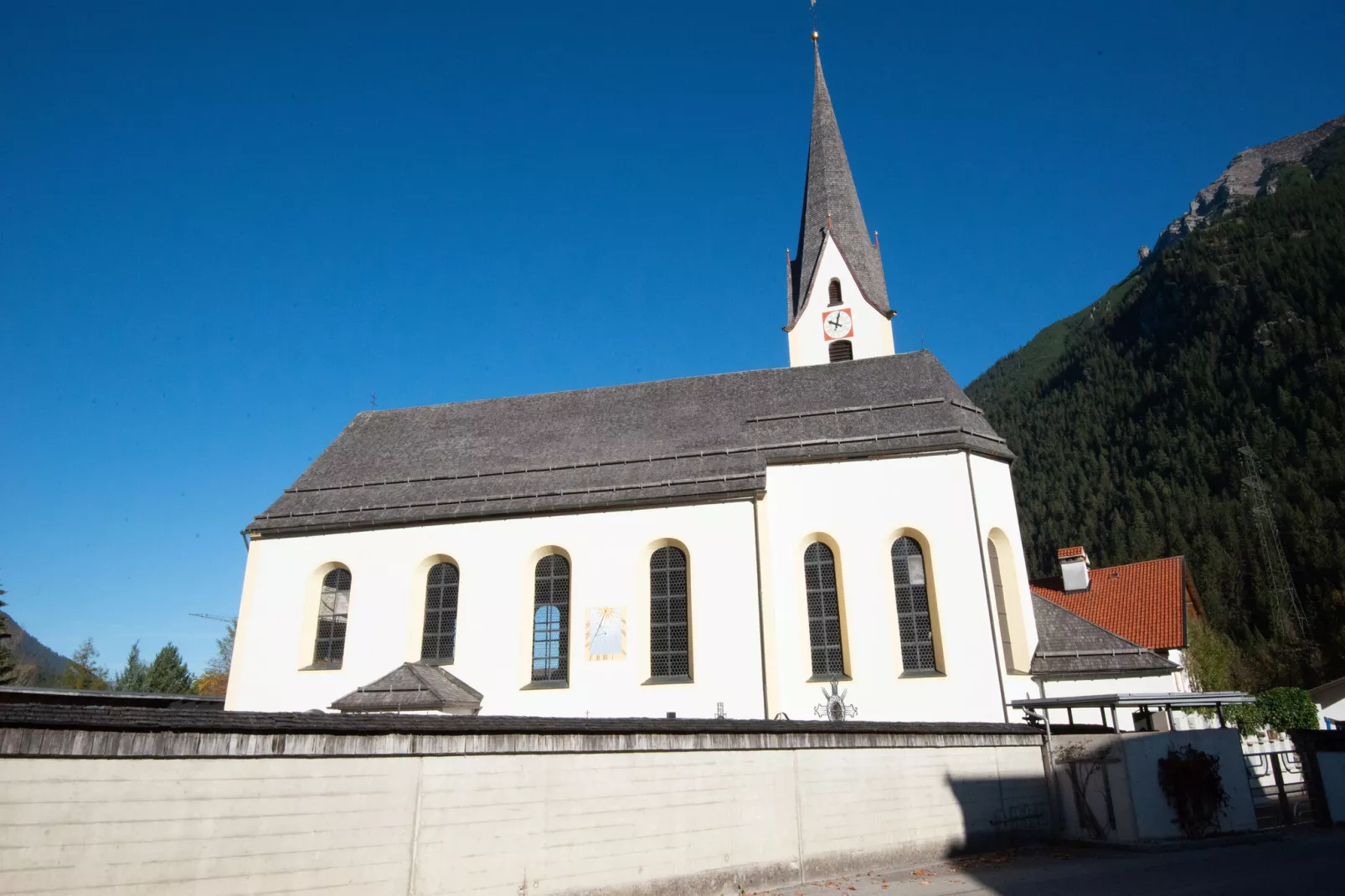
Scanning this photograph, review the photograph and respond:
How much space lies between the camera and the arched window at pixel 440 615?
20766 mm

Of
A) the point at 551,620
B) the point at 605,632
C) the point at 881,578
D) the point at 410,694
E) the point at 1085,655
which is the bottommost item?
the point at 410,694

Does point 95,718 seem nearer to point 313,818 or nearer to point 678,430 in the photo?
point 313,818

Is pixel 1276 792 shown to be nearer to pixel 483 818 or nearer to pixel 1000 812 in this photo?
pixel 1000 812

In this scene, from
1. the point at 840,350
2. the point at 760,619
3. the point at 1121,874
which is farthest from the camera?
the point at 840,350

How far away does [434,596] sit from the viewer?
21.3 m

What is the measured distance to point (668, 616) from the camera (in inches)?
772

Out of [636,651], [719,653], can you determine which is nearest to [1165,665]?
[719,653]

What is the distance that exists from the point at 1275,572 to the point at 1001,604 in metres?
55.9

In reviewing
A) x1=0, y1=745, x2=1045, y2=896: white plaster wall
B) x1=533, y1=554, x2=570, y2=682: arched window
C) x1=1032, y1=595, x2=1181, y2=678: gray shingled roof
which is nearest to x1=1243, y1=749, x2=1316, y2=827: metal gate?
x1=1032, y1=595, x2=1181, y2=678: gray shingled roof

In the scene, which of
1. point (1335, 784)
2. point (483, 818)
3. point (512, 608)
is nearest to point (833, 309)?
point (512, 608)

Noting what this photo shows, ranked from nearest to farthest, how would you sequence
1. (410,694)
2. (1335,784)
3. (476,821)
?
1. (476,821)
2. (1335,784)
3. (410,694)

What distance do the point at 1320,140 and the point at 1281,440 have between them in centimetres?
13569

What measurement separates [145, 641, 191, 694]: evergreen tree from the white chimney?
39579mm

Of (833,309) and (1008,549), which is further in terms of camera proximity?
(833,309)
